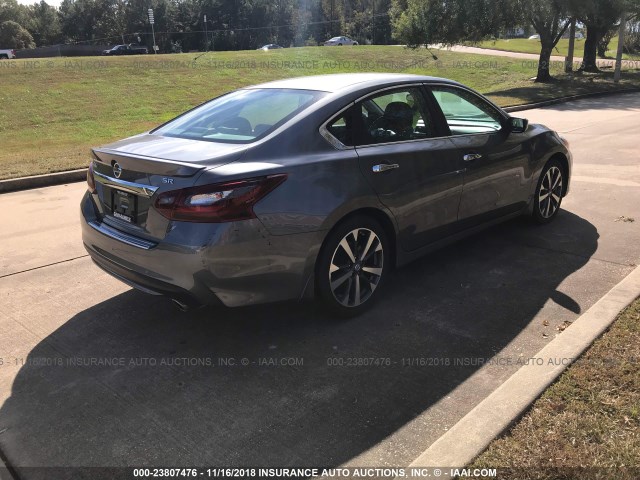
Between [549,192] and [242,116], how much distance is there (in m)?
3.48

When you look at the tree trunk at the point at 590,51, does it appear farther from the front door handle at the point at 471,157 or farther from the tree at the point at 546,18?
the front door handle at the point at 471,157

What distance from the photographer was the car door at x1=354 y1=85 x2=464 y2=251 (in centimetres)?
399

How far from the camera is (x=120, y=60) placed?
32688 mm

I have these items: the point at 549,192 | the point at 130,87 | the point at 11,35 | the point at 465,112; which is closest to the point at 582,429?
the point at 465,112

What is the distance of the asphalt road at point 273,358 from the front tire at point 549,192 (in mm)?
260

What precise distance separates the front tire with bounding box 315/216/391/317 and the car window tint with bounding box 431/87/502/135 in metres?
1.30

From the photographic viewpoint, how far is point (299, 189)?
345cm

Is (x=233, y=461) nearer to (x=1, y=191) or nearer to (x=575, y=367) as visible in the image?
(x=575, y=367)

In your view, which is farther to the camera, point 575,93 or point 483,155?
point 575,93

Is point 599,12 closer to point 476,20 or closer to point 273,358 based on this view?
point 476,20

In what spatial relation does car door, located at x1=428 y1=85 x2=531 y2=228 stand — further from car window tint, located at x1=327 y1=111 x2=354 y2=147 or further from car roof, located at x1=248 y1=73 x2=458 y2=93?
car window tint, located at x1=327 y1=111 x2=354 y2=147

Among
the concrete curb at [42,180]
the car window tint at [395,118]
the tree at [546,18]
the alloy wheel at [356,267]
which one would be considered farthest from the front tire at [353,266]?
the tree at [546,18]

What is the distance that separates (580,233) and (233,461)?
4525 mm

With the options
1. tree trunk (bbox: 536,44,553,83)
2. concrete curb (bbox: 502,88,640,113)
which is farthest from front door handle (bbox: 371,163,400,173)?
tree trunk (bbox: 536,44,553,83)
